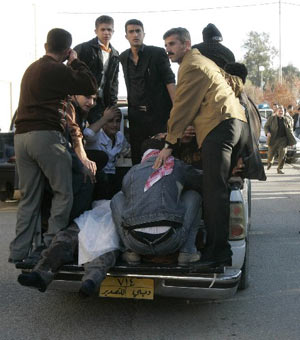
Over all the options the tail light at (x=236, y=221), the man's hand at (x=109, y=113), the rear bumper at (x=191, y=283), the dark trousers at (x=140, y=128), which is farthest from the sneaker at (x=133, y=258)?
the dark trousers at (x=140, y=128)

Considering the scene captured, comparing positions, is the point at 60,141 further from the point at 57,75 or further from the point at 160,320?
the point at 160,320

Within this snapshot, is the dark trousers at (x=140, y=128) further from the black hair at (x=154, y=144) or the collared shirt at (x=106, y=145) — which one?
the black hair at (x=154, y=144)

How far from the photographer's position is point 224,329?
514 centimetres

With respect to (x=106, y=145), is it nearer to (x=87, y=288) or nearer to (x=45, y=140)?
(x=45, y=140)

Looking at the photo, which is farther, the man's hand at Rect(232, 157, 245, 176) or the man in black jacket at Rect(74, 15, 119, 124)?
the man in black jacket at Rect(74, 15, 119, 124)

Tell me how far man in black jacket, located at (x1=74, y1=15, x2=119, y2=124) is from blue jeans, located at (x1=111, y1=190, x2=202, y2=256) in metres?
2.23

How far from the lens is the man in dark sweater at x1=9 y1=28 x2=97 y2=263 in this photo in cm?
536

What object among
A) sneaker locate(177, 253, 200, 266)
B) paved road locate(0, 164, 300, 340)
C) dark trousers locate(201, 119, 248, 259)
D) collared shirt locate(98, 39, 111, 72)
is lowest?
paved road locate(0, 164, 300, 340)

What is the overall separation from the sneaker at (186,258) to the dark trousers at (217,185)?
4.5 inches

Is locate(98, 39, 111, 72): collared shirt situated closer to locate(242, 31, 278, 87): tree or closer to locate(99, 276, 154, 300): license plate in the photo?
locate(99, 276, 154, 300): license plate

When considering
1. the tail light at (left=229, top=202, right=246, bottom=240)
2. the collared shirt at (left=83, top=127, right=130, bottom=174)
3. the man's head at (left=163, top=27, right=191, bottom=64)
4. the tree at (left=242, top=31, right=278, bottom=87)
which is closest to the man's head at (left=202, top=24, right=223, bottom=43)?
the collared shirt at (left=83, top=127, right=130, bottom=174)

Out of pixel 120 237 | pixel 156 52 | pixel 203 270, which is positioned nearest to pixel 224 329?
pixel 203 270

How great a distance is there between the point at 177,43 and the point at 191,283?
1957mm

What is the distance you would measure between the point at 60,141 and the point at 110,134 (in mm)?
1502
